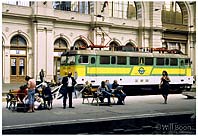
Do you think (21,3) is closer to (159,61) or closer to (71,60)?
(71,60)

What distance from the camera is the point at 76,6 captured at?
35812mm

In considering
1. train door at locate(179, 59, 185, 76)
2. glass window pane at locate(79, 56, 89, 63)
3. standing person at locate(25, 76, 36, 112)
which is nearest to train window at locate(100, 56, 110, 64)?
glass window pane at locate(79, 56, 89, 63)

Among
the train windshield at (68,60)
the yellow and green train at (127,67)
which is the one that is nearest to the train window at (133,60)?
the yellow and green train at (127,67)

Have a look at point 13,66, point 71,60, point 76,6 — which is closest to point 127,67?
point 71,60

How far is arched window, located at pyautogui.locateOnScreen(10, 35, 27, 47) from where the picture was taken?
103 feet

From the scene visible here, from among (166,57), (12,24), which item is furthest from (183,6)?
(12,24)

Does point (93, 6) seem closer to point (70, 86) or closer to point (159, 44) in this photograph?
point (159, 44)

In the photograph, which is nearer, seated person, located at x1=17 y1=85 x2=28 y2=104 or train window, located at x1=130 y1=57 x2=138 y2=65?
seated person, located at x1=17 y1=85 x2=28 y2=104

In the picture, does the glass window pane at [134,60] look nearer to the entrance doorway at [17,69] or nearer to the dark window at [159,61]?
the dark window at [159,61]

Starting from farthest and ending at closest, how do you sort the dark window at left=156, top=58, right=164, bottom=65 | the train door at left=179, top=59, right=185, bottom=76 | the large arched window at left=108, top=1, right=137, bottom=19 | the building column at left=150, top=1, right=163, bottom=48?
the building column at left=150, top=1, right=163, bottom=48
the large arched window at left=108, top=1, right=137, bottom=19
the train door at left=179, top=59, right=185, bottom=76
the dark window at left=156, top=58, right=164, bottom=65

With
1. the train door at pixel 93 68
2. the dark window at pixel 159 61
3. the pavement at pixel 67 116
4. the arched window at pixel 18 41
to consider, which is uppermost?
the arched window at pixel 18 41

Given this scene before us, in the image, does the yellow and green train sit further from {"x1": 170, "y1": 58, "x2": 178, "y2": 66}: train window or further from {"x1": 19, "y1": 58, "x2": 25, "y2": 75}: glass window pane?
{"x1": 19, "y1": 58, "x2": 25, "y2": 75}: glass window pane

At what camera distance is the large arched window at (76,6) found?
1371 inches

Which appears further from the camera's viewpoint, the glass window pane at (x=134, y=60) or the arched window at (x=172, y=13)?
the arched window at (x=172, y=13)
